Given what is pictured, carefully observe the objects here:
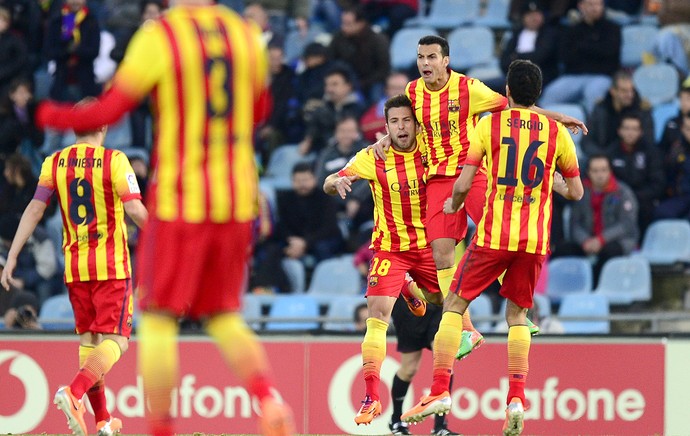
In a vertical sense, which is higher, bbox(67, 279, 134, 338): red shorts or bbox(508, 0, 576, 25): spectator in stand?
bbox(508, 0, 576, 25): spectator in stand

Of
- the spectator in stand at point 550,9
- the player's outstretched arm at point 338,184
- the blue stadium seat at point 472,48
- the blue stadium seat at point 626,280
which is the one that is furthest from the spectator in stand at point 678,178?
the player's outstretched arm at point 338,184

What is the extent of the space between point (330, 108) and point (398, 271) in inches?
252

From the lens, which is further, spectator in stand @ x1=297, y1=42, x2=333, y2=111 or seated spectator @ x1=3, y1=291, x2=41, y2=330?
spectator in stand @ x1=297, y1=42, x2=333, y2=111

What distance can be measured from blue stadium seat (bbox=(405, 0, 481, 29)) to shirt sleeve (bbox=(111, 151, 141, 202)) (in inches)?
350

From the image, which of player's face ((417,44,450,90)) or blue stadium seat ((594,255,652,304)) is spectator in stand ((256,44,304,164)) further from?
player's face ((417,44,450,90))

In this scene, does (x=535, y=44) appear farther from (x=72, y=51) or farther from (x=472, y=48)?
(x=72, y=51)

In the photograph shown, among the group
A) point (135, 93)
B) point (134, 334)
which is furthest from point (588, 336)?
point (135, 93)

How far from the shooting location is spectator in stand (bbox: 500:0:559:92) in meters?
15.7

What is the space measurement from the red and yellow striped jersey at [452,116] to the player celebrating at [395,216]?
195 millimetres

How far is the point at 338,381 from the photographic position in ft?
39.8

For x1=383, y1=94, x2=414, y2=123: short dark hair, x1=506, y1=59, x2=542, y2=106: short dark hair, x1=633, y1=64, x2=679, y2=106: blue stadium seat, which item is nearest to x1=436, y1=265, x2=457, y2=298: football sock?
x1=383, y1=94, x2=414, y2=123: short dark hair

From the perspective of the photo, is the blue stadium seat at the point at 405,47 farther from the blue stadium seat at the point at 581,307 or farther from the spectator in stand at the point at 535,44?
the blue stadium seat at the point at 581,307

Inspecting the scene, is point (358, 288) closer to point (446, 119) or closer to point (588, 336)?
point (588, 336)

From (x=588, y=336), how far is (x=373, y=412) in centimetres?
347
